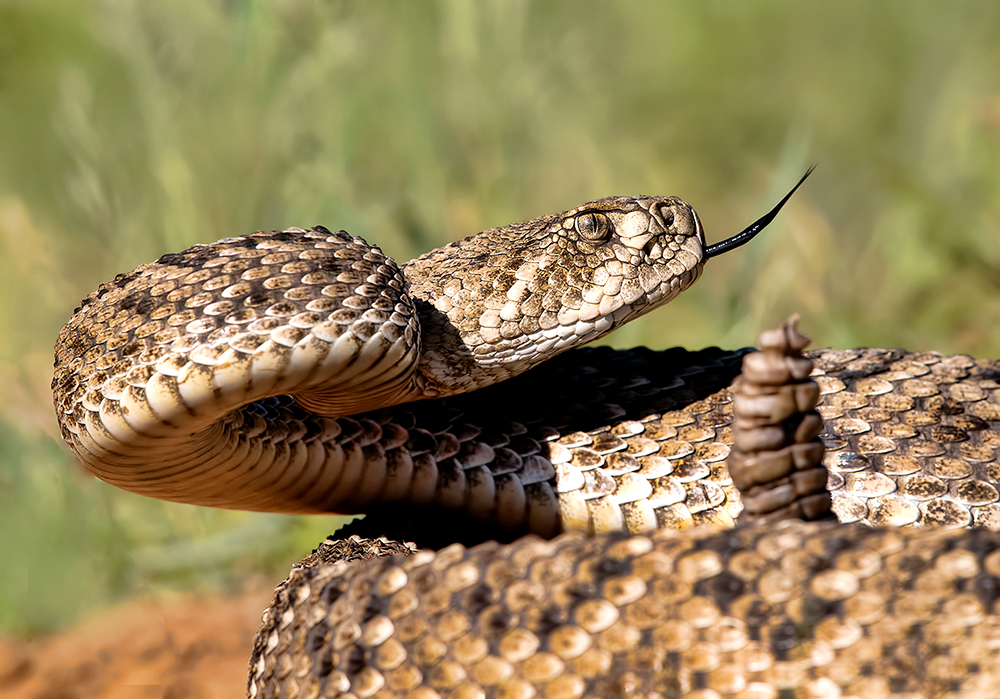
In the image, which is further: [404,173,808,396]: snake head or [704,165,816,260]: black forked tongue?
[704,165,816,260]: black forked tongue

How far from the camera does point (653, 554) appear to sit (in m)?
1.61

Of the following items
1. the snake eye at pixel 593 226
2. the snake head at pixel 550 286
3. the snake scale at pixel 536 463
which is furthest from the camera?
the snake eye at pixel 593 226

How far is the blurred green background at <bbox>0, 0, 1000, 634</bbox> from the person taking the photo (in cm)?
495

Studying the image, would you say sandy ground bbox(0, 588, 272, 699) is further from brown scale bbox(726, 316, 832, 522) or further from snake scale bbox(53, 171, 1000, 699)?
brown scale bbox(726, 316, 832, 522)

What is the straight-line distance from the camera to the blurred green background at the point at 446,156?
4953 mm

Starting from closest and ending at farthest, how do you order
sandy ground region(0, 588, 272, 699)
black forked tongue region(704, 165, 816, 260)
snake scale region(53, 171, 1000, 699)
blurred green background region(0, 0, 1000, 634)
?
snake scale region(53, 171, 1000, 699) < black forked tongue region(704, 165, 816, 260) < sandy ground region(0, 588, 272, 699) < blurred green background region(0, 0, 1000, 634)

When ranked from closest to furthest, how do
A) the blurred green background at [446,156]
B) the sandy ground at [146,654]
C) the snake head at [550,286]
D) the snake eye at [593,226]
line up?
the snake head at [550,286]
the snake eye at [593,226]
the sandy ground at [146,654]
the blurred green background at [446,156]

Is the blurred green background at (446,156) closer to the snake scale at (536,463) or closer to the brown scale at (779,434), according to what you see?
the snake scale at (536,463)

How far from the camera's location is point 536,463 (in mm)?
2844

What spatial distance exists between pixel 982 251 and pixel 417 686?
4616mm

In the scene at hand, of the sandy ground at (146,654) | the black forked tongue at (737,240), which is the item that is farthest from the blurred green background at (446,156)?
the black forked tongue at (737,240)

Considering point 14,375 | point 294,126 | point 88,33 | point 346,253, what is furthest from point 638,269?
point 88,33

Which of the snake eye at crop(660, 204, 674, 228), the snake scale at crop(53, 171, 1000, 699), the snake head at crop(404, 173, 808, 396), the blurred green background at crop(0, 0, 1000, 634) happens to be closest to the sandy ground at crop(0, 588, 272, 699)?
the blurred green background at crop(0, 0, 1000, 634)

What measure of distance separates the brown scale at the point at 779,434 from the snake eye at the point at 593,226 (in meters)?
1.26
